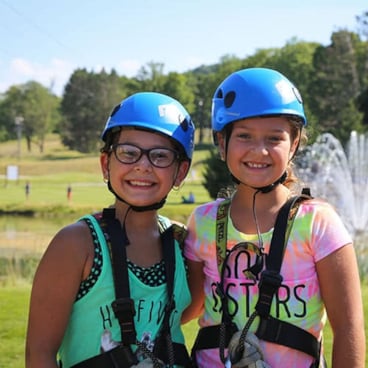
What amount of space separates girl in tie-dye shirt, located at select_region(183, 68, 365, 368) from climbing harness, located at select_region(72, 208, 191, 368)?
19 cm

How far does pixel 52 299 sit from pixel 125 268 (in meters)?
0.35

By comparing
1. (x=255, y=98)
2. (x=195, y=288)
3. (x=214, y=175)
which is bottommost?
(x=214, y=175)

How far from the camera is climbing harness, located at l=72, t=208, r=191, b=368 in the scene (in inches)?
123

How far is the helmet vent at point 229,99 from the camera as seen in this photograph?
342cm

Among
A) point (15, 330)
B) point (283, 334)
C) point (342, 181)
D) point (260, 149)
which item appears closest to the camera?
point (283, 334)

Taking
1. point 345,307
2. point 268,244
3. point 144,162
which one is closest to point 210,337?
point 268,244

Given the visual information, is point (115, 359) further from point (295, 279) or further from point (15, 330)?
point (15, 330)

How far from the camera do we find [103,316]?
318cm

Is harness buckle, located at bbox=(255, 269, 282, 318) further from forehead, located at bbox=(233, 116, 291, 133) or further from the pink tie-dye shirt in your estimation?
forehead, located at bbox=(233, 116, 291, 133)

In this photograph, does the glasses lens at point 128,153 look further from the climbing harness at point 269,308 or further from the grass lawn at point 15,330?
the grass lawn at point 15,330

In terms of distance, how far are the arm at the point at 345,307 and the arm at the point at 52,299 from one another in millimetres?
1099

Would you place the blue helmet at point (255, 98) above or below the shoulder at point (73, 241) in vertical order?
above

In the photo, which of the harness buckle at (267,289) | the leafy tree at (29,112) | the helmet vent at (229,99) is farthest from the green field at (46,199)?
the leafy tree at (29,112)

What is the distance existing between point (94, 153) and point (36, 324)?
105589mm
